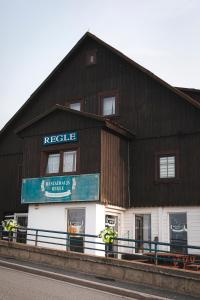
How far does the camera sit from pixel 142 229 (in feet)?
71.1

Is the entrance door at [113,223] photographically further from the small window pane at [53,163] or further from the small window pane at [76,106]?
the small window pane at [76,106]

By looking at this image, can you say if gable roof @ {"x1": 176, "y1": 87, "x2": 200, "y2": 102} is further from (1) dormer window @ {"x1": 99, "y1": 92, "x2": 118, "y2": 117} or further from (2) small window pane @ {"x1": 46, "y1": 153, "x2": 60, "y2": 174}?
(2) small window pane @ {"x1": 46, "y1": 153, "x2": 60, "y2": 174}

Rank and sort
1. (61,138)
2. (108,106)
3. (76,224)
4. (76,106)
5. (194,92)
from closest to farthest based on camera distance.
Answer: (76,224) → (61,138) → (194,92) → (108,106) → (76,106)

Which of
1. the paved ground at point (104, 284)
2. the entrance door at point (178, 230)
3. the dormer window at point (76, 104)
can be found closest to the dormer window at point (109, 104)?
the dormer window at point (76, 104)

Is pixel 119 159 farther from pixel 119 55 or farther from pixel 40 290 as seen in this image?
pixel 40 290

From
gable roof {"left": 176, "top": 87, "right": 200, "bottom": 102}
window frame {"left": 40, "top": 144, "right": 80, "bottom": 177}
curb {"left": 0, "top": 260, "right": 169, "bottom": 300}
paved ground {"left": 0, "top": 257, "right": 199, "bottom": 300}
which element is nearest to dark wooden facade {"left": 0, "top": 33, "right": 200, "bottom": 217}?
window frame {"left": 40, "top": 144, "right": 80, "bottom": 177}

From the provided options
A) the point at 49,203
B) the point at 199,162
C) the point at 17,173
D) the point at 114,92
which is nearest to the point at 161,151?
the point at 199,162

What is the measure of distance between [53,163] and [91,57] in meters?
6.51

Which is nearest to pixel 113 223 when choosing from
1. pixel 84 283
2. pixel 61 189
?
pixel 61 189

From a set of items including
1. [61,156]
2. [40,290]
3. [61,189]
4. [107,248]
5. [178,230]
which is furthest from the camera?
[61,156]

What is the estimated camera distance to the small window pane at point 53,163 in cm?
2152

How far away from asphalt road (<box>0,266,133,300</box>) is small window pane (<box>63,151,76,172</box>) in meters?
7.24

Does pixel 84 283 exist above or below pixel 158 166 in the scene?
below

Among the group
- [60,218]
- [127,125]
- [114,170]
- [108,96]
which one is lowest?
[60,218]
